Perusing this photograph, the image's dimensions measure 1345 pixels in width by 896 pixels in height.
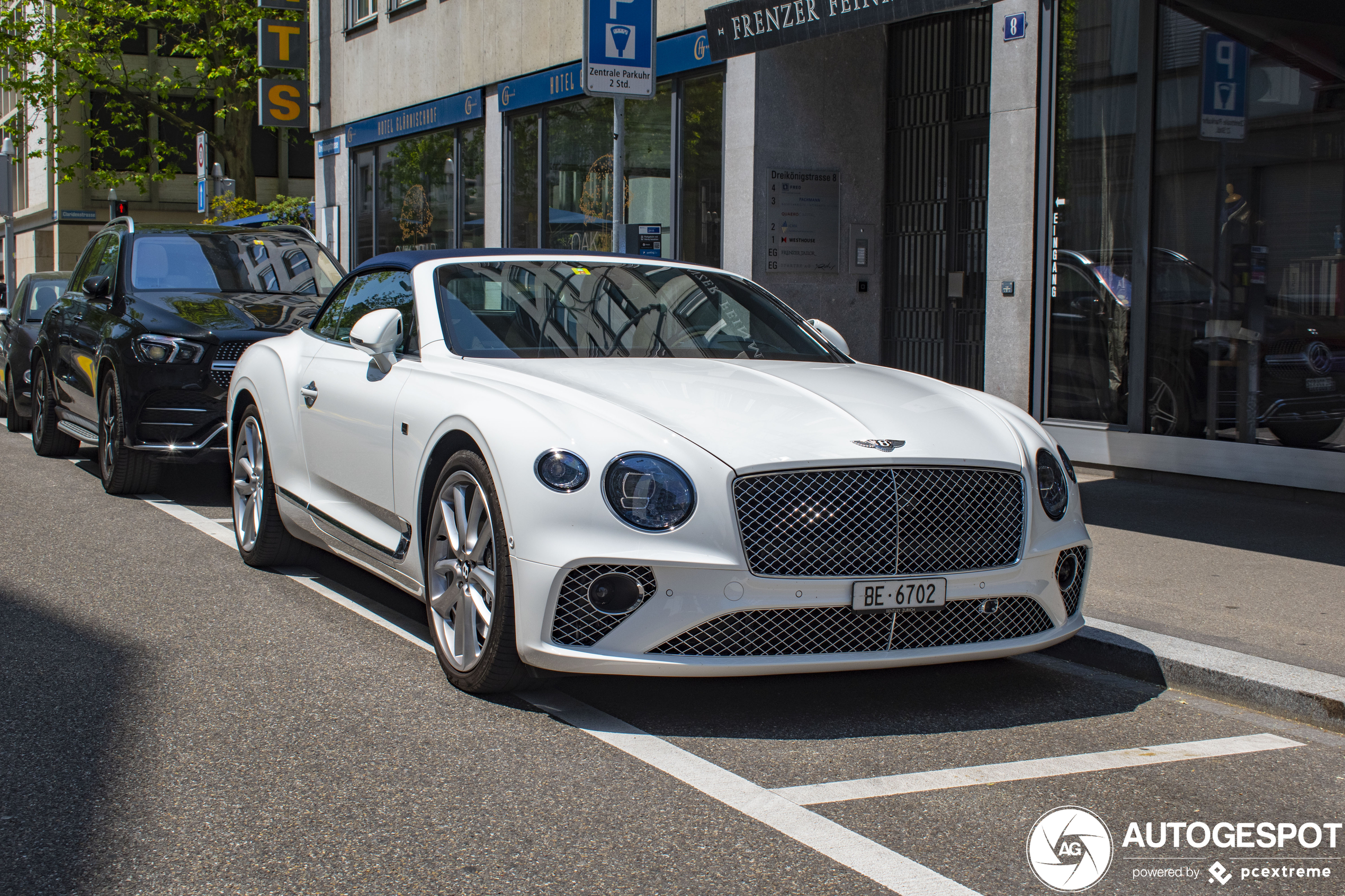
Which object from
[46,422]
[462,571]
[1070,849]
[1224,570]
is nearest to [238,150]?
[46,422]

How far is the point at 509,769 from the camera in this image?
402 centimetres

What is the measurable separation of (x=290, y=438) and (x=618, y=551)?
8.83 ft

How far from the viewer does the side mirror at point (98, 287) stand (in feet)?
32.4

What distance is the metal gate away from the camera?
484 inches

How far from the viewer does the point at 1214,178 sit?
9.62 meters

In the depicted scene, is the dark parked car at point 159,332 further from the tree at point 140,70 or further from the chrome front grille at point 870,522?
the tree at point 140,70

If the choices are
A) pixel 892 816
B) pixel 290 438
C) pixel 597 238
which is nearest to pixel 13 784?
pixel 892 816

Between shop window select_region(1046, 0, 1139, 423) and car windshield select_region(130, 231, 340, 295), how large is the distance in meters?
5.15

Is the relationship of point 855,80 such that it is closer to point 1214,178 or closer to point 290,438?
point 1214,178

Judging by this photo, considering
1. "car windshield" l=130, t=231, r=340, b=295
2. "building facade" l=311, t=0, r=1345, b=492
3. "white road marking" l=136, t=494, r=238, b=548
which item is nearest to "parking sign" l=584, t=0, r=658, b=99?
"building facade" l=311, t=0, r=1345, b=492

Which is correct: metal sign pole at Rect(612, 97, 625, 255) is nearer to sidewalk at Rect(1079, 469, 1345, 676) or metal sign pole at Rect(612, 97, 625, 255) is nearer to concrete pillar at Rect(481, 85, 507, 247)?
sidewalk at Rect(1079, 469, 1345, 676)

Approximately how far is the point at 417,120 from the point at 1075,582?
16648 mm

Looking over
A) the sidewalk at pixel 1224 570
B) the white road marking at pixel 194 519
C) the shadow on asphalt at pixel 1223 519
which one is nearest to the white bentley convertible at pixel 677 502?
the sidewalk at pixel 1224 570

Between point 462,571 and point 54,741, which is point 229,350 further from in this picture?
point 54,741
